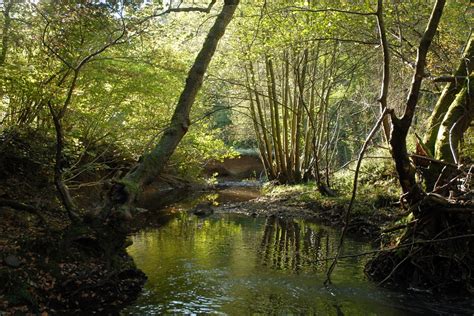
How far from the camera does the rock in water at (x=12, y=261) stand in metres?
5.21

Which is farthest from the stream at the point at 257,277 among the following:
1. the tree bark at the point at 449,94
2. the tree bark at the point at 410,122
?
the tree bark at the point at 449,94

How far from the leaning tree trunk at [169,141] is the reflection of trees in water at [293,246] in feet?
9.32

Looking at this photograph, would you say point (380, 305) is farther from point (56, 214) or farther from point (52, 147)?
point (52, 147)

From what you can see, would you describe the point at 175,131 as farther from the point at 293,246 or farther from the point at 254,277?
the point at 293,246

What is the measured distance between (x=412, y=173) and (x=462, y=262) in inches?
57.8

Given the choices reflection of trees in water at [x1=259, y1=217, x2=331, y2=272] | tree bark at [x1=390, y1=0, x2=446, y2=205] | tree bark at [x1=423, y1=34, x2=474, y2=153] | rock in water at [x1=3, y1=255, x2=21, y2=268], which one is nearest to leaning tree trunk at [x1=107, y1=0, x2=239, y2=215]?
rock in water at [x1=3, y1=255, x2=21, y2=268]

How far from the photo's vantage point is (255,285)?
6.75 meters

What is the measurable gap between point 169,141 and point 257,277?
103 inches

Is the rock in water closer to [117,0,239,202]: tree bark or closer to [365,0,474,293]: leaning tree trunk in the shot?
[117,0,239,202]: tree bark

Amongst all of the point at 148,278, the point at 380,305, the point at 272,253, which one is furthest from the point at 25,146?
the point at 380,305

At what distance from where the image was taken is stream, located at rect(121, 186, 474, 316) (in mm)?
5840

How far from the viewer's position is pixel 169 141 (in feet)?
22.1

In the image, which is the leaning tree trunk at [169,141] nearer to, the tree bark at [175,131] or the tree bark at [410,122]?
the tree bark at [175,131]

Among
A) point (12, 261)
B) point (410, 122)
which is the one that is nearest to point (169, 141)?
point (12, 261)
